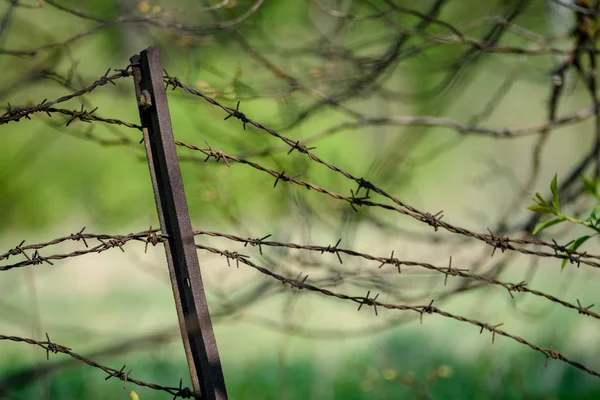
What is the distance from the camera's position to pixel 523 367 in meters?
3.99

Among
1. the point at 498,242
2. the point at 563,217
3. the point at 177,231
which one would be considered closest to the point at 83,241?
the point at 177,231

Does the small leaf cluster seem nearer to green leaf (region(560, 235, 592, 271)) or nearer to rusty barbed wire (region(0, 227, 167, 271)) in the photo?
green leaf (region(560, 235, 592, 271))

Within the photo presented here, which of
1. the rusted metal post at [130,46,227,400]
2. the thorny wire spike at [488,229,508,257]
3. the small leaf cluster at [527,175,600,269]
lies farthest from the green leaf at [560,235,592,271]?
the rusted metal post at [130,46,227,400]

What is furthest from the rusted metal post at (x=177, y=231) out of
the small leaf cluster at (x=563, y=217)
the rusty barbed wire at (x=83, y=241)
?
the small leaf cluster at (x=563, y=217)

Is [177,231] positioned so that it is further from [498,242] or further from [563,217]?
[563,217]

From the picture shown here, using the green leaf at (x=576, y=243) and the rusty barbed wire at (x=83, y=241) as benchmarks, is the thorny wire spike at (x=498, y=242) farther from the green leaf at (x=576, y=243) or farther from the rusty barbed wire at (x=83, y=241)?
the rusty barbed wire at (x=83, y=241)

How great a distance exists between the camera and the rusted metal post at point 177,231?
4.85 feet

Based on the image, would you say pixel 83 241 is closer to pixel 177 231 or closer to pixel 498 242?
pixel 177 231

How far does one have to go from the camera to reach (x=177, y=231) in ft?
4.90

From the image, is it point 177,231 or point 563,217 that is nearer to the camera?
point 177,231

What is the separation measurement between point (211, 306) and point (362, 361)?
93cm

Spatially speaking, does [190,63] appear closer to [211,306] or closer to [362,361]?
[211,306]

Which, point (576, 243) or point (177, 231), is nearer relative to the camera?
point (177, 231)

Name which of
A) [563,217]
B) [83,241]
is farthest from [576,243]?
[83,241]
